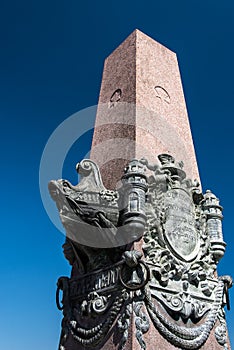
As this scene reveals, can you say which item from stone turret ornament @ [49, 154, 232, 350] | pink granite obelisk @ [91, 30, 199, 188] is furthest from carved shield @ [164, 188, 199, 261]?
pink granite obelisk @ [91, 30, 199, 188]

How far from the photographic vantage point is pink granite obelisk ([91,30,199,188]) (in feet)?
25.6

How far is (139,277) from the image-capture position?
599 cm

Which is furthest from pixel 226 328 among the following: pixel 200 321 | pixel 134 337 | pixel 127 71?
pixel 127 71

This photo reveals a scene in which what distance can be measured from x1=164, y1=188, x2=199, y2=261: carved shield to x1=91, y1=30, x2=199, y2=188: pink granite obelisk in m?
0.85

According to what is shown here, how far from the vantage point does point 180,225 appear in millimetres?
6891

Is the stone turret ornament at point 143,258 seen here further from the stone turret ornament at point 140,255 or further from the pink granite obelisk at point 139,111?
the pink granite obelisk at point 139,111

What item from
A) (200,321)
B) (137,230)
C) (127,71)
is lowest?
(200,321)

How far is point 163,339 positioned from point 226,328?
56.1 inches

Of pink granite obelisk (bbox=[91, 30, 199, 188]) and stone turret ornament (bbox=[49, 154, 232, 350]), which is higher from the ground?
pink granite obelisk (bbox=[91, 30, 199, 188])

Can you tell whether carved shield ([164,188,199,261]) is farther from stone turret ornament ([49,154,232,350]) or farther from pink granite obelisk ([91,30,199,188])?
pink granite obelisk ([91,30,199,188])

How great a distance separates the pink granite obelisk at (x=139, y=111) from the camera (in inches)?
307


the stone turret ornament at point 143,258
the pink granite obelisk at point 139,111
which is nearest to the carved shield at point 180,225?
the stone turret ornament at point 143,258

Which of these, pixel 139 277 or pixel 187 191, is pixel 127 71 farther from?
pixel 139 277

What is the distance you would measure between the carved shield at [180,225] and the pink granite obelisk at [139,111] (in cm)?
85
